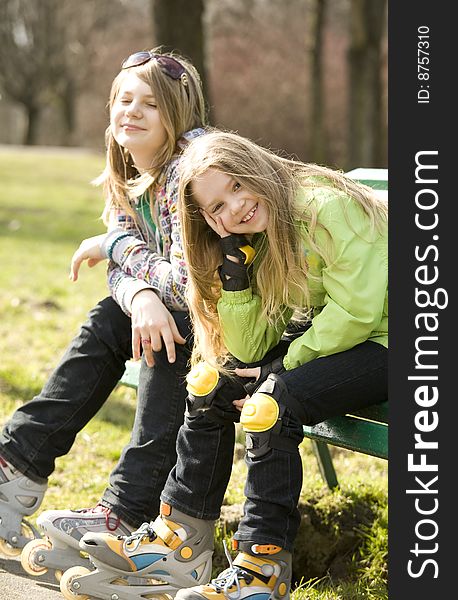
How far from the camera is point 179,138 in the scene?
10.6 feet

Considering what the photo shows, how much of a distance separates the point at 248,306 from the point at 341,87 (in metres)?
21.0

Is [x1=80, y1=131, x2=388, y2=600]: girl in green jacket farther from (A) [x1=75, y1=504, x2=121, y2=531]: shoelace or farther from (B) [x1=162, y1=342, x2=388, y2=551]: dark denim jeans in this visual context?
(A) [x1=75, y1=504, x2=121, y2=531]: shoelace

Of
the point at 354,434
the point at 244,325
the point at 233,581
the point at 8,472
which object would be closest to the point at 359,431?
the point at 354,434

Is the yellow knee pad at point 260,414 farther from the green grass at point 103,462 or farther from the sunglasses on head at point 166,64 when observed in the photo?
the sunglasses on head at point 166,64

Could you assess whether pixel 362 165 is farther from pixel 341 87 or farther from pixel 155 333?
pixel 155 333

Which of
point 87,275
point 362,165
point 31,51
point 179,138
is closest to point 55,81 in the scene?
point 31,51

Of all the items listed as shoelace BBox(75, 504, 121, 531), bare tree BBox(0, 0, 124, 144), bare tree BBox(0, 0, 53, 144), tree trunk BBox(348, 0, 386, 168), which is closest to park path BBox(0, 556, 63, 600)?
shoelace BBox(75, 504, 121, 531)

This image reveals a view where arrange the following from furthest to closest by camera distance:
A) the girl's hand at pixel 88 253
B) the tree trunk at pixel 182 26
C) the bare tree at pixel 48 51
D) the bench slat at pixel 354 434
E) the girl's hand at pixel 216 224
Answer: the bare tree at pixel 48 51 < the tree trunk at pixel 182 26 < the girl's hand at pixel 88 253 < the girl's hand at pixel 216 224 < the bench slat at pixel 354 434

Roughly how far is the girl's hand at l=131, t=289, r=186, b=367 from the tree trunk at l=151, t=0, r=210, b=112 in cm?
596

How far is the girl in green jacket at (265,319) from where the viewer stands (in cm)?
253

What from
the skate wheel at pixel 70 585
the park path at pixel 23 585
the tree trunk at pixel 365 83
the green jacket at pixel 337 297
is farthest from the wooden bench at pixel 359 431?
the tree trunk at pixel 365 83

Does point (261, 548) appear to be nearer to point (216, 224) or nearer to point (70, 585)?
point (70, 585)

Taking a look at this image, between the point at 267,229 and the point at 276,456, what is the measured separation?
1.94ft

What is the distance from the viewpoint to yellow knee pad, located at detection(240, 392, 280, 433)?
8.13ft
